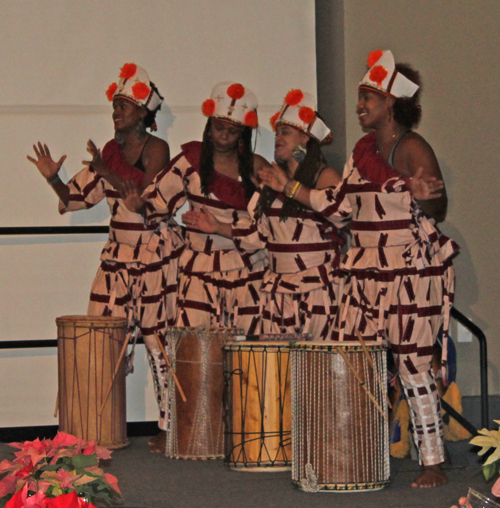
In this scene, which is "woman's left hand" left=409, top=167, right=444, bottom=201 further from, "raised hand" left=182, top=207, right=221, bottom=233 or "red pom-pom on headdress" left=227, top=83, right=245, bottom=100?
"red pom-pom on headdress" left=227, top=83, right=245, bottom=100

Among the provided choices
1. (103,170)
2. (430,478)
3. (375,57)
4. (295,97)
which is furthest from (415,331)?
(103,170)

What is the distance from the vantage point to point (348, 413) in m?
3.32

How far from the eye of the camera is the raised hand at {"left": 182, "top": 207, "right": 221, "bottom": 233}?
413cm

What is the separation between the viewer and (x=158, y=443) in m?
4.26

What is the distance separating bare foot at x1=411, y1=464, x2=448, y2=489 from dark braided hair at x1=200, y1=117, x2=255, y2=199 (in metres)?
1.57

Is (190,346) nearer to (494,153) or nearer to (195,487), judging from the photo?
(195,487)

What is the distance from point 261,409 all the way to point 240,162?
127 cm

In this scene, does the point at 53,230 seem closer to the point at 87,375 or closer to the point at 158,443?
the point at 87,375

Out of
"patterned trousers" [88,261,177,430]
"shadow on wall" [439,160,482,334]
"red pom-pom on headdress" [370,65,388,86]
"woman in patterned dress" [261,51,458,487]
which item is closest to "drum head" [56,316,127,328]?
"patterned trousers" [88,261,177,430]

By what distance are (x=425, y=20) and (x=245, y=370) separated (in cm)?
216

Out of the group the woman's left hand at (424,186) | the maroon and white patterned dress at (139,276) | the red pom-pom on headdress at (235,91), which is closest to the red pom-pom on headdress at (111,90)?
the maroon and white patterned dress at (139,276)

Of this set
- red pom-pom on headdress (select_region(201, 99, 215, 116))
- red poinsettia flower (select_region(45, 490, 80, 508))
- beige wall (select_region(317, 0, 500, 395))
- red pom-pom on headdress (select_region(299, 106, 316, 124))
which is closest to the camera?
red poinsettia flower (select_region(45, 490, 80, 508))

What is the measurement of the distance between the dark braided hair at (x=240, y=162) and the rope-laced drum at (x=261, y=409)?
866 mm

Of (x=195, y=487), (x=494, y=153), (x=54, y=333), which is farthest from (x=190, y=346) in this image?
(x=494, y=153)
